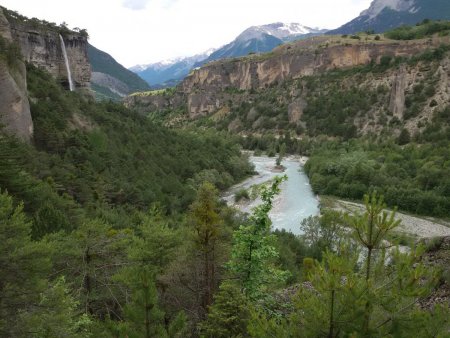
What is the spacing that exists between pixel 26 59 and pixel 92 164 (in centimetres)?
1537

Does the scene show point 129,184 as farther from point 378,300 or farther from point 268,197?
point 378,300

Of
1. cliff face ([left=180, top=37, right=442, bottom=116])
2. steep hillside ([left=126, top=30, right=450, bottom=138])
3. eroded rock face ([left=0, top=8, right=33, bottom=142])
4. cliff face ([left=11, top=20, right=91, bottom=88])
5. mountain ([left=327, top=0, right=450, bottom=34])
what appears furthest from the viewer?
mountain ([left=327, top=0, right=450, bottom=34])

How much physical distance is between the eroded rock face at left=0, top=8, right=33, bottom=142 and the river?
64.8 feet

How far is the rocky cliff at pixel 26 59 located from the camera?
2603 centimetres

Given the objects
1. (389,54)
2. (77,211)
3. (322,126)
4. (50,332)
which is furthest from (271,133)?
(50,332)

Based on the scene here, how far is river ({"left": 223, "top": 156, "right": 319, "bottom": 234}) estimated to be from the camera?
38344 millimetres

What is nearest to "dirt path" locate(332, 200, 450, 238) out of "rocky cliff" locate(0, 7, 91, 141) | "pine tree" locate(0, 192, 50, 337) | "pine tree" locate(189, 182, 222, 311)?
"pine tree" locate(189, 182, 222, 311)

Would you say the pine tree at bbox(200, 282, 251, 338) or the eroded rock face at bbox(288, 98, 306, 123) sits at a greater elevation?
the pine tree at bbox(200, 282, 251, 338)

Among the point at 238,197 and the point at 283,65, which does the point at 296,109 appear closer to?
the point at 283,65

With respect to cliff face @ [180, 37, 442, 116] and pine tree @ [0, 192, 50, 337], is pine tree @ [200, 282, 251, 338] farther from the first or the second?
cliff face @ [180, 37, 442, 116]

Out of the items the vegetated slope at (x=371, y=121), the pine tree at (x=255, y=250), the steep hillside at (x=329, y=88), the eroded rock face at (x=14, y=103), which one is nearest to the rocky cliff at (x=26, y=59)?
the eroded rock face at (x=14, y=103)

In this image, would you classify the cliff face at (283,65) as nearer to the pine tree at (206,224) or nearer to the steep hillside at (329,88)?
the steep hillside at (329,88)

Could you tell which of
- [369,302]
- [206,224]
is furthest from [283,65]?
[369,302]

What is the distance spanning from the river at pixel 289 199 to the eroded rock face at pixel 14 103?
777 inches
